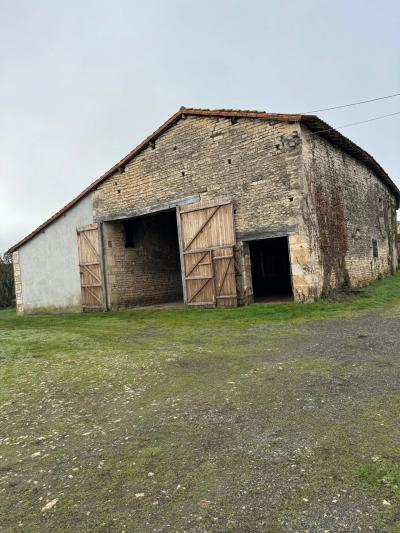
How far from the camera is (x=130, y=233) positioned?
17188mm

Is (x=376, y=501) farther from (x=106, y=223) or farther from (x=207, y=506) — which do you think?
(x=106, y=223)

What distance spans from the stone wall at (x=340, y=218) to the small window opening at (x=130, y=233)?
7.87 metres

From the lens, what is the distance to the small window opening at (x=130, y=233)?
1703cm

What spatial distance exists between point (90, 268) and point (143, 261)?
2252mm

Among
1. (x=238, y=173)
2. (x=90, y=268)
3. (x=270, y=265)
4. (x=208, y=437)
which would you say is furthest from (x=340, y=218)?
(x=208, y=437)

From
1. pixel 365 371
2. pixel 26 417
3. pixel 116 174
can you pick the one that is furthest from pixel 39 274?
pixel 365 371

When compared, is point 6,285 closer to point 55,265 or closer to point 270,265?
point 55,265

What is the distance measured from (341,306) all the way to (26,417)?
8.44m

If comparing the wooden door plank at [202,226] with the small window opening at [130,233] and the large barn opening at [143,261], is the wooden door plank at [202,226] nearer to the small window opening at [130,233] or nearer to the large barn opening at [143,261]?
the large barn opening at [143,261]

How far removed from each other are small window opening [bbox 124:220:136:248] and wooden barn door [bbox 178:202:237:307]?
12.7ft

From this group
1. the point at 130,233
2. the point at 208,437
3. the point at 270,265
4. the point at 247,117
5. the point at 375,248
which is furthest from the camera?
the point at 270,265

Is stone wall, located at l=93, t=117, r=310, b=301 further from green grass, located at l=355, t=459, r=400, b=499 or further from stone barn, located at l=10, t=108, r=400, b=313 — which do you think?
green grass, located at l=355, t=459, r=400, b=499

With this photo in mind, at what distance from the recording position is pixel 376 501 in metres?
2.47

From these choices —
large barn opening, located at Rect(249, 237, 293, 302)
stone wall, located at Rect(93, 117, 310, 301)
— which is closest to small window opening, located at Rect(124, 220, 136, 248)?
stone wall, located at Rect(93, 117, 310, 301)
